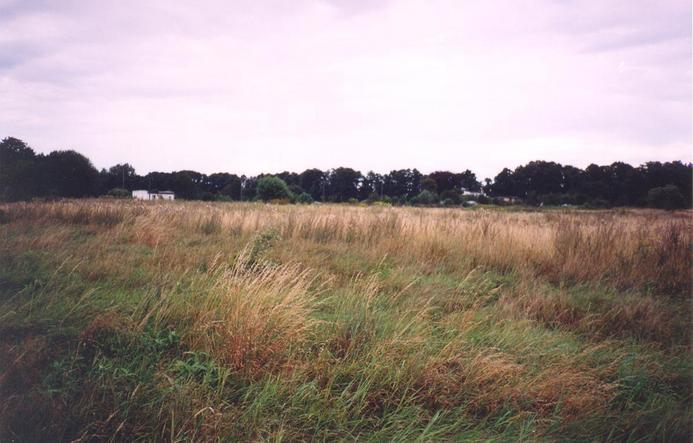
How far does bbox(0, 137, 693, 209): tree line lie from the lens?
2819 centimetres

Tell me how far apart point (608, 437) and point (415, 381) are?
4.06 feet

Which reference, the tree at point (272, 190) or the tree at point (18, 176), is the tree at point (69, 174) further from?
the tree at point (272, 190)

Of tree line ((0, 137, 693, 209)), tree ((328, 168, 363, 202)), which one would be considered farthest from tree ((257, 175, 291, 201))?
tree ((328, 168, 363, 202))

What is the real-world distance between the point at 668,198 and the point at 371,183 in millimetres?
82857

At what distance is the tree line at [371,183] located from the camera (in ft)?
92.5

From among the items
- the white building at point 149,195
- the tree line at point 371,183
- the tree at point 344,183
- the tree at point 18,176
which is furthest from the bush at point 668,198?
the tree at point 344,183

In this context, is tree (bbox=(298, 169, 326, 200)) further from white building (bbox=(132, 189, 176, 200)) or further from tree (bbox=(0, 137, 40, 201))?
tree (bbox=(0, 137, 40, 201))

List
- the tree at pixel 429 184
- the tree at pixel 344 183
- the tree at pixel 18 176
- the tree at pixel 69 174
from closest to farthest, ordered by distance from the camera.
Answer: the tree at pixel 18 176, the tree at pixel 69 174, the tree at pixel 429 184, the tree at pixel 344 183

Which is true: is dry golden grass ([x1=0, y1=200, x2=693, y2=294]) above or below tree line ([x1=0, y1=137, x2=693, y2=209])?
below

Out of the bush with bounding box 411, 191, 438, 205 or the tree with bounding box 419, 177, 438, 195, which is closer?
the bush with bounding box 411, 191, 438, 205

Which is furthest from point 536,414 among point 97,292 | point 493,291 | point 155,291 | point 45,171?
point 45,171

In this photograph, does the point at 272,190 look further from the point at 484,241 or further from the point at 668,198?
the point at 668,198

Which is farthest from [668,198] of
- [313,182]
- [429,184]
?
[313,182]

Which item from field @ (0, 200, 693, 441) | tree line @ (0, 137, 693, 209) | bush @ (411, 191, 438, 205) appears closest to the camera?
field @ (0, 200, 693, 441)
